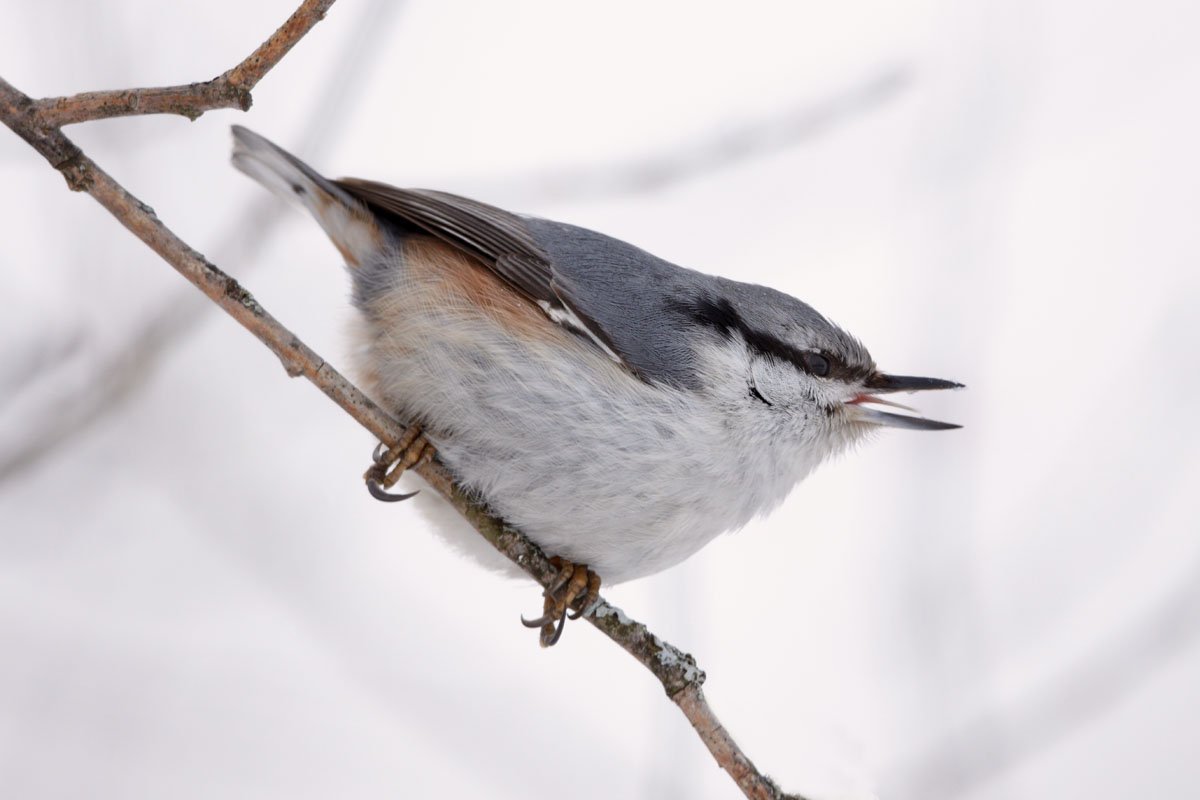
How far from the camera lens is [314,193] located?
3055mm

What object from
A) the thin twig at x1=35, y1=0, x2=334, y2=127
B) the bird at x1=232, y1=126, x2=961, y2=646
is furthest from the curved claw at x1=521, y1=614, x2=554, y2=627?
the thin twig at x1=35, y1=0, x2=334, y2=127

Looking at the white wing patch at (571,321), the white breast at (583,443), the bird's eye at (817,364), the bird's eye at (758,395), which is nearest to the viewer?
the white breast at (583,443)

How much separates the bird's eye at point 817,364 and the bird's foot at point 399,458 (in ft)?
3.50

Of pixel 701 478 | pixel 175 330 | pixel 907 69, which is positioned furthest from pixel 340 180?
pixel 907 69

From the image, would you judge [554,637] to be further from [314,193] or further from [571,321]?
[314,193]

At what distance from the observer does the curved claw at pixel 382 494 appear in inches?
107

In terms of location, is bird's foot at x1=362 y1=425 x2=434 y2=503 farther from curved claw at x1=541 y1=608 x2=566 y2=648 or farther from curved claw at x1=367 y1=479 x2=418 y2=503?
curved claw at x1=541 y1=608 x2=566 y2=648

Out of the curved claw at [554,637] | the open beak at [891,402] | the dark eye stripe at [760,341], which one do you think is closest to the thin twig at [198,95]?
the dark eye stripe at [760,341]

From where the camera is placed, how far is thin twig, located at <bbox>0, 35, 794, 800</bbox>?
195 centimetres

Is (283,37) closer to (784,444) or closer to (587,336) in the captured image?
(587,336)

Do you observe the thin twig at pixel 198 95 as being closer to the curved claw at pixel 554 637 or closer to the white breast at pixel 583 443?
the white breast at pixel 583 443

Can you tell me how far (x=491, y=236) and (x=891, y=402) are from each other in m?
1.24

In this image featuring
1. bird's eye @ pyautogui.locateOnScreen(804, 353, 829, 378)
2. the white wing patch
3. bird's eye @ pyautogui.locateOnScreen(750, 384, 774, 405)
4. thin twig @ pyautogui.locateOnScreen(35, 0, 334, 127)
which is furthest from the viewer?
bird's eye @ pyautogui.locateOnScreen(804, 353, 829, 378)

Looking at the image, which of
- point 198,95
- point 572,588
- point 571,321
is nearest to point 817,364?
point 571,321
